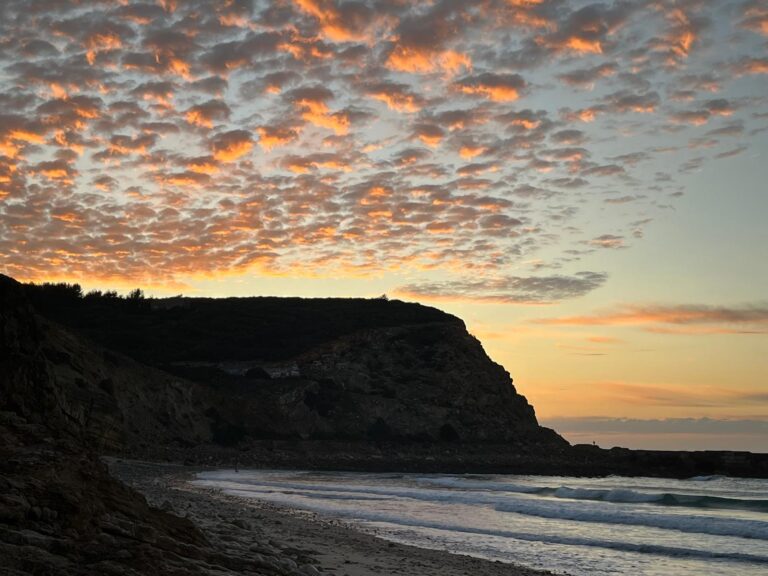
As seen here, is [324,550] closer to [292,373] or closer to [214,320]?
[292,373]

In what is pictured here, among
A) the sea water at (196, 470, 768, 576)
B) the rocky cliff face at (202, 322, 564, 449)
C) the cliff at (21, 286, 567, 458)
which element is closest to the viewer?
the sea water at (196, 470, 768, 576)

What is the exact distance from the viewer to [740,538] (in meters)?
23.2

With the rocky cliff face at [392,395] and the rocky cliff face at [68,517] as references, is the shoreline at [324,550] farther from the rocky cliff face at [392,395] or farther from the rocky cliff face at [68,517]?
the rocky cliff face at [392,395]

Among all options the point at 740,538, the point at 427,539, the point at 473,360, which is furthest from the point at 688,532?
the point at 473,360

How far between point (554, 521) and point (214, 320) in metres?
71.7

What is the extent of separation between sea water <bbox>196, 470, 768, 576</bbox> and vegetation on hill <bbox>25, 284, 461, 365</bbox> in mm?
41399

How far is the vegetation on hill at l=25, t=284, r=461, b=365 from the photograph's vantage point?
8281cm

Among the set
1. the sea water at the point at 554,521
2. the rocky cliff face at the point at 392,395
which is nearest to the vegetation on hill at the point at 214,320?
the rocky cliff face at the point at 392,395

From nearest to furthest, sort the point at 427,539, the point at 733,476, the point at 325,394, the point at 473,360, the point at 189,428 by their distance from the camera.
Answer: the point at 427,539
the point at 189,428
the point at 733,476
the point at 325,394
the point at 473,360

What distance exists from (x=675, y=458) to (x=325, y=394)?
109 feet

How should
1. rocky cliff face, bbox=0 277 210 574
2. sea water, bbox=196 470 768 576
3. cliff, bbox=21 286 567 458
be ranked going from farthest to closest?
cliff, bbox=21 286 567 458 < sea water, bbox=196 470 768 576 < rocky cliff face, bbox=0 277 210 574

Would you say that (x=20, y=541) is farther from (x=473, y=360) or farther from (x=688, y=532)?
(x=473, y=360)

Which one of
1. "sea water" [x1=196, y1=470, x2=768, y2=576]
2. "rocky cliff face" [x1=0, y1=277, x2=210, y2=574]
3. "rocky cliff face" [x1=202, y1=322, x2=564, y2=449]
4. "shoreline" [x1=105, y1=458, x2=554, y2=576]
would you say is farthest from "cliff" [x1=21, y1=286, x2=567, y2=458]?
"rocky cliff face" [x1=0, y1=277, x2=210, y2=574]

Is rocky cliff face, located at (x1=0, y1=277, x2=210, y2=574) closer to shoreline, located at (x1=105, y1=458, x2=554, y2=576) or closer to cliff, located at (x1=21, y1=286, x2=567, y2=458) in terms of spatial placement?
shoreline, located at (x1=105, y1=458, x2=554, y2=576)
